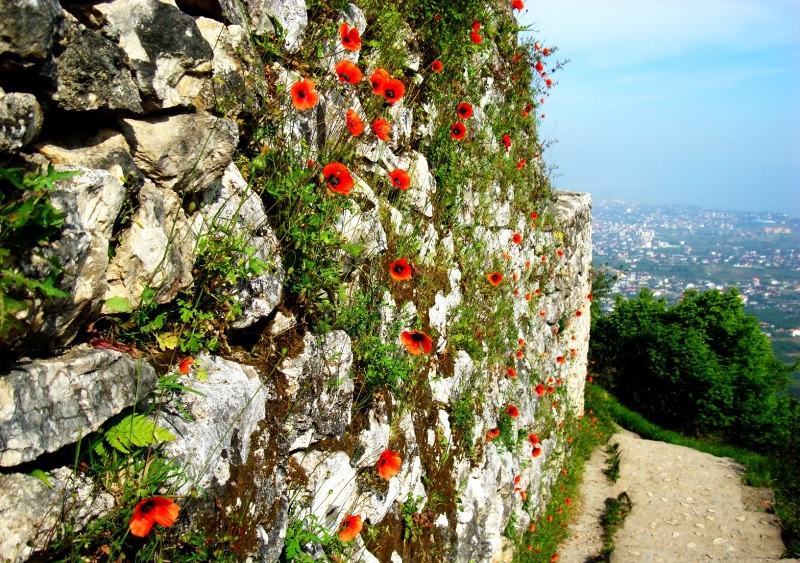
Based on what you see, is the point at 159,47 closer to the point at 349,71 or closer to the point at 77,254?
the point at 77,254

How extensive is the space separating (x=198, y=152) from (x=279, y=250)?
2.39 ft

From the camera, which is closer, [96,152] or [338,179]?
[96,152]

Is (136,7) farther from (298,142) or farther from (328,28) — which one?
(328,28)

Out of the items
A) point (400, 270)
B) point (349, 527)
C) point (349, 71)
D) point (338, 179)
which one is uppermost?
point (349, 71)

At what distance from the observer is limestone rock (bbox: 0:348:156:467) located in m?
1.73

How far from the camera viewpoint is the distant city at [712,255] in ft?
286

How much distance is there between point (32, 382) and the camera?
1.81 m

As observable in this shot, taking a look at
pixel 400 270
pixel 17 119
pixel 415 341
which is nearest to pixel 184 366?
pixel 17 119

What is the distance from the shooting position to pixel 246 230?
9.62 feet

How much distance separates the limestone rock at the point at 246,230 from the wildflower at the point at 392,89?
1463 millimetres

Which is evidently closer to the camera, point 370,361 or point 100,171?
point 100,171

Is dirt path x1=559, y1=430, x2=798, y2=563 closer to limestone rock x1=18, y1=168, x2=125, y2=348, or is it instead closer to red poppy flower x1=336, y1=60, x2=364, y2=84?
red poppy flower x1=336, y1=60, x2=364, y2=84

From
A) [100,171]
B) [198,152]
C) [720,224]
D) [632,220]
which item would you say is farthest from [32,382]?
[720,224]

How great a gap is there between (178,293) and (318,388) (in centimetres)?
102
